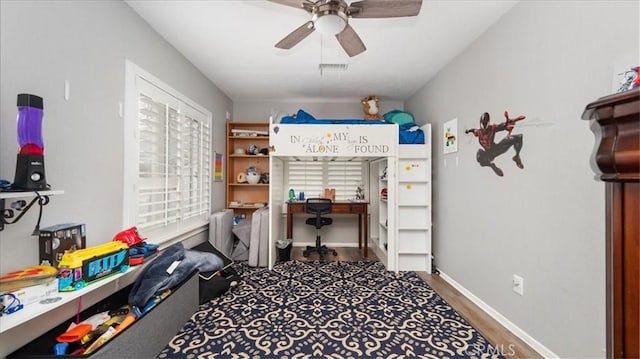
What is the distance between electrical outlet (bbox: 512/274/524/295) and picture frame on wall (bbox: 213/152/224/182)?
3.78 metres

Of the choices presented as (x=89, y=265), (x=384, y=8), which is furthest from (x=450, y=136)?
(x=89, y=265)

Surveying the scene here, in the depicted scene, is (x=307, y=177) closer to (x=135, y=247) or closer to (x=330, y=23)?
(x=135, y=247)

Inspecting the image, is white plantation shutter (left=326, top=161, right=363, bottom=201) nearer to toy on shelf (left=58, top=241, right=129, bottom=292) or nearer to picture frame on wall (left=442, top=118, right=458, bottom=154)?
picture frame on wall (left=442, top=118, right=458, bottom=154)

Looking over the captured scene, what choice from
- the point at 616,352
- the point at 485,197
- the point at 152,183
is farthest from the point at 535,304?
the point at 152,183

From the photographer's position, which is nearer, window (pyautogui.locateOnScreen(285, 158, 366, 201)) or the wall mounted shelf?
the wall mounted shelf

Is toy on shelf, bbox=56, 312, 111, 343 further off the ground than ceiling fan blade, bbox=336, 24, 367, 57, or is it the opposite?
ceiling fan blade, bbox=336, 24, 367, 57

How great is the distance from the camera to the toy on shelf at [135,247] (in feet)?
6.14

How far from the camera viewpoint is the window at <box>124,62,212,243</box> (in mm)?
2207

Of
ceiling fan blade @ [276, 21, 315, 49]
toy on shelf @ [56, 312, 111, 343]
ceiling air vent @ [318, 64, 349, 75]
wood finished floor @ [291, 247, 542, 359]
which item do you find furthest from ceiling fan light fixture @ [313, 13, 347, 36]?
wood finished floor @ [291, 247, 542, 359]

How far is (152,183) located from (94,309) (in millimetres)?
Answer: 1112

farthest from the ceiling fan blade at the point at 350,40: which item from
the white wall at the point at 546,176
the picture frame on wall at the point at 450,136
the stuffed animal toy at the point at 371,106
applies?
the stuffed animal toy at the point at 371,106

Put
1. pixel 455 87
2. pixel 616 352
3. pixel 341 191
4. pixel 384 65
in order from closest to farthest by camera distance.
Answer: pixel 616 352
pixel 455 87
pixel 384 65
pixel 341 191

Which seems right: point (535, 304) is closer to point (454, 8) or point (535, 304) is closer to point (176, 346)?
point (454, 8)

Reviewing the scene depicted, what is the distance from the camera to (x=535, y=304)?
1.85 meters
